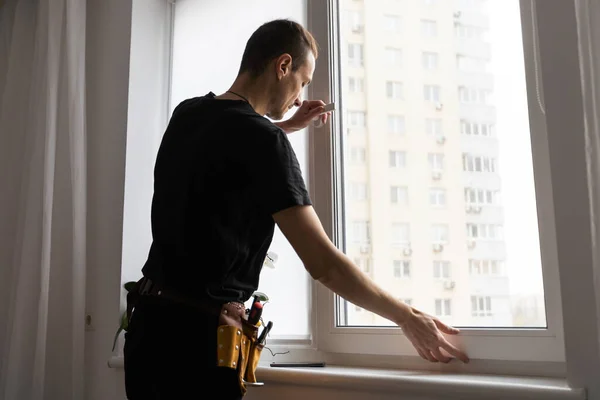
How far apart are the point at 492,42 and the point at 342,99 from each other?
47 cm

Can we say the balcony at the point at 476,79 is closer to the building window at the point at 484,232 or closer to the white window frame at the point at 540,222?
the white window frame at the point at 540,222

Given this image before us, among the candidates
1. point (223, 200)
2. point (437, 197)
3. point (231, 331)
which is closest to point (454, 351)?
point (437, 197)

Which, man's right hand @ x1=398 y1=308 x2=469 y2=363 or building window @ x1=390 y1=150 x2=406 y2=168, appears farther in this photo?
building window @ x1=390 y1=150 x2=406 y2=168

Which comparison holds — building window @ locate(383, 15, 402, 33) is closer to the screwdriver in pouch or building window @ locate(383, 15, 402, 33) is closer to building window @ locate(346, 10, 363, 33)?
building window @ locate(346, 10, 363, 33)

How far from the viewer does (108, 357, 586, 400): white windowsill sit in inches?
45.0

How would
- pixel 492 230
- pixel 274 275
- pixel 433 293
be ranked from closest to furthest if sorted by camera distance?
pixel 492 230, pixel 433 293, pixel 274 275

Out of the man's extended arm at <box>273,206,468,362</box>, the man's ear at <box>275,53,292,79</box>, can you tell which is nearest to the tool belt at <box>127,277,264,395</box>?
the man's extended arm at <box>273,206,468,362</box>

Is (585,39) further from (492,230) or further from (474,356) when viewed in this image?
(474,356)

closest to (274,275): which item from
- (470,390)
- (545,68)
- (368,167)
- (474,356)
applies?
(368,167)

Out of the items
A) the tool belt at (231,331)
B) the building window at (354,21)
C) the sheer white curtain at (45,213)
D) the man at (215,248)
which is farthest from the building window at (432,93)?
the sheer white curtain at (45,213)

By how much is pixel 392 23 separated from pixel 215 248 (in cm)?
87

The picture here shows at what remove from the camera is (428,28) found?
5.42 feet

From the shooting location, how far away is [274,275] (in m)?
1.98

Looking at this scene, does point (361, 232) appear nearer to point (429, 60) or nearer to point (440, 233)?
point (440, 233)
